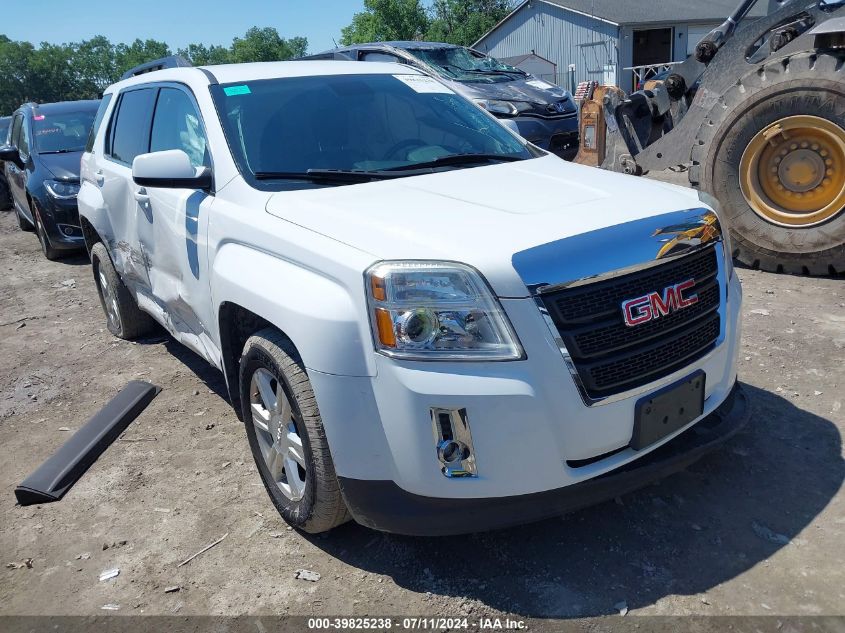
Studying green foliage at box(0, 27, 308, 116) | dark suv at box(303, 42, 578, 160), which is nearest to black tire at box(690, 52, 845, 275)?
dark suv at box(303, 42, 578, 160)

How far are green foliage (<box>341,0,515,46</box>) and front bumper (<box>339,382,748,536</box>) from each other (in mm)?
58519

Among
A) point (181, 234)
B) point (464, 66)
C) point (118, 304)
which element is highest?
point (464, 66)

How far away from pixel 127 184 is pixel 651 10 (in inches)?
1402

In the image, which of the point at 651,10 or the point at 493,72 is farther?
the point at 651,10

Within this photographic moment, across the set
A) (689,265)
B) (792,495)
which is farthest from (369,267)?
(792,495)

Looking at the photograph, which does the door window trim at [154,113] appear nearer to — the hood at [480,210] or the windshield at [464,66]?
the hood at [480,210]

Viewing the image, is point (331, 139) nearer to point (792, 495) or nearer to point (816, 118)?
point (792, 495)

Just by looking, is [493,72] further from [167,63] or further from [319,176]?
[319,176]

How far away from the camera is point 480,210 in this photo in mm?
2670

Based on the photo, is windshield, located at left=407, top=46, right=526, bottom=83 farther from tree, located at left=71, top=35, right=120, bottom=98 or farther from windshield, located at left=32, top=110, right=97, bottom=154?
tree, located at left=71, top=35, right=120, bottom=98

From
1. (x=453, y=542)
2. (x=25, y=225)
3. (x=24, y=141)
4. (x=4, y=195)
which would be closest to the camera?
(x=453, y=542)

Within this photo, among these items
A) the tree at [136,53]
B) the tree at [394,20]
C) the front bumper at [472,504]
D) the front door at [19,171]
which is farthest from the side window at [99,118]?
the tree at [136,53]

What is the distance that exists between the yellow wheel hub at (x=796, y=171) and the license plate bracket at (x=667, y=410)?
347 centimetres

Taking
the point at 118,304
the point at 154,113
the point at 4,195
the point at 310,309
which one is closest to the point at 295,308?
the point at 310,309
